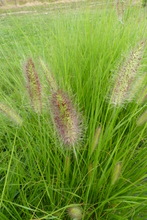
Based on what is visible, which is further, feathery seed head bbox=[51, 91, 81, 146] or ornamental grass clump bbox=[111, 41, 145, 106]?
ornamental grass clump bbox=[111, 41, 145, 106]

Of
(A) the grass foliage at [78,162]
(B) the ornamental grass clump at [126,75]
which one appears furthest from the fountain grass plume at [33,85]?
(B) the ornamental grass clump at [126,75]

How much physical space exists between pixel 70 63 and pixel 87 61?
0.13 metres

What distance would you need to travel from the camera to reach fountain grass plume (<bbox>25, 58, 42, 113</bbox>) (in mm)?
759

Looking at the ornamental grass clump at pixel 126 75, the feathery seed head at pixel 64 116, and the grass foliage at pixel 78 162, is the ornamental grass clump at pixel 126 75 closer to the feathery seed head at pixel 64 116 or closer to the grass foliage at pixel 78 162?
the grass foliage at pixel 78 162

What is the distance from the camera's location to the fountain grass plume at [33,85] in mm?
759

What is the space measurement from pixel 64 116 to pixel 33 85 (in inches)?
7.4

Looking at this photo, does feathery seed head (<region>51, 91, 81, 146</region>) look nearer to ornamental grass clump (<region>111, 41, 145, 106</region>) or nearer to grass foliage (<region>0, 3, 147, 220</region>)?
grass foliage (<region>0, 3, 147, 220</region>)

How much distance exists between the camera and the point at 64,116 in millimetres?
701

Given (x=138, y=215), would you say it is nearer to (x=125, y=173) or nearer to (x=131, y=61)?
(x=125, y=173)

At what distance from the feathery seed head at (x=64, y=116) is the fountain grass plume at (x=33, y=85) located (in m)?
0.09

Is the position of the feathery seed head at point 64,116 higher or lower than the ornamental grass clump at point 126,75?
lower

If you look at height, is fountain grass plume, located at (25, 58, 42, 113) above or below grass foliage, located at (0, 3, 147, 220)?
above

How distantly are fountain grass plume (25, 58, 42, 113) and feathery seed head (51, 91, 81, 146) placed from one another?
0.09 m

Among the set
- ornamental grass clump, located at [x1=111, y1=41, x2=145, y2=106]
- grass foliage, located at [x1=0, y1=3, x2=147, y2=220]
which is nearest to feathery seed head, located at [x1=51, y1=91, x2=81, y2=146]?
grass foliage, located at [x1=0, y1=3, x2=147, y2=220]
